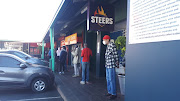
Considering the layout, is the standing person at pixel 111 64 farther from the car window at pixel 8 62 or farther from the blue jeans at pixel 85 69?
the car window at pixel 8 62

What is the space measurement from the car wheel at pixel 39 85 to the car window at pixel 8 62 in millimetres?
1044

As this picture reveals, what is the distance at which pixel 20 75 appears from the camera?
6.40 meters

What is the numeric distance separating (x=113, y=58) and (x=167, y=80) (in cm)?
305

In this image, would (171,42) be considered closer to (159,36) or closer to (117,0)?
(159,36)

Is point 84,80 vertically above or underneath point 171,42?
underneath

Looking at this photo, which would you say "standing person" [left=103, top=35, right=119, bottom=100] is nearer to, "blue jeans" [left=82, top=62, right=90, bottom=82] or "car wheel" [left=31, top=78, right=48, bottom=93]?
"blue jeans" [left=82, top=62, right=90, bottom=82]

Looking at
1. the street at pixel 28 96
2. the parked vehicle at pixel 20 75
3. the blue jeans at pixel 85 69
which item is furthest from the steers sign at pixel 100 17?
the street at pixel 28 96

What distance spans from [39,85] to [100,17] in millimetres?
4061

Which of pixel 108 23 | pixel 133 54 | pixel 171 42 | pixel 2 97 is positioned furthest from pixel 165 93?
pixel 2 97

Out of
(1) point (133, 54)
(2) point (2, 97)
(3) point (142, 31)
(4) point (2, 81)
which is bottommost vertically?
(2) point (2, 97)

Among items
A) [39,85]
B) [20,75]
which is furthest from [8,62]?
[39,85]

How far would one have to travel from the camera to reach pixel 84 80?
765cm

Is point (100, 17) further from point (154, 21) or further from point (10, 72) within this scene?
point (154, 21)

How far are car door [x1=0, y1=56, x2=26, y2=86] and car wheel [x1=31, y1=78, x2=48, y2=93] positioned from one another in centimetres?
47
